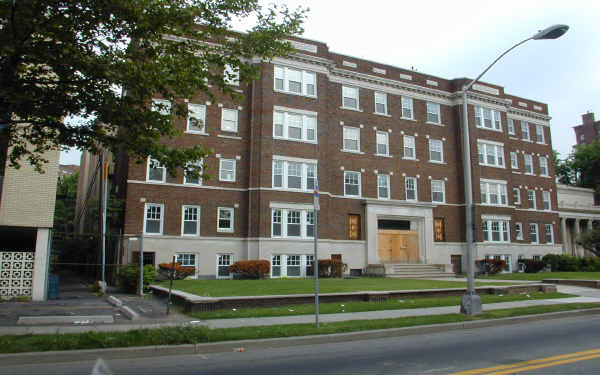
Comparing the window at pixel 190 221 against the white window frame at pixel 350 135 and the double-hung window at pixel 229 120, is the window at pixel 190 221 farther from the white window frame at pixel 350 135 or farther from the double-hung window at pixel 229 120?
the white window frame at pixel 350 135

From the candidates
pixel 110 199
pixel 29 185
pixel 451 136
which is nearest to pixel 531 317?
pixel 29 185

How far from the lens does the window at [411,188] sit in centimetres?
3466

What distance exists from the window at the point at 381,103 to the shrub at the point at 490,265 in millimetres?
13195

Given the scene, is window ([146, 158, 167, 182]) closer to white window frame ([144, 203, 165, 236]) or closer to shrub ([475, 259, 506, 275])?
white window frame ([144, 203, 165, 236])

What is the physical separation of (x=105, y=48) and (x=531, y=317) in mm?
13476

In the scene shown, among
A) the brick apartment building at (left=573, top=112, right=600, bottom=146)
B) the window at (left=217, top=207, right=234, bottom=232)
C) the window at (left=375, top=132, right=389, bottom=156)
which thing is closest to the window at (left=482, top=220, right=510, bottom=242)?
the window at (left=375, top=132, right=389, bottom=156)

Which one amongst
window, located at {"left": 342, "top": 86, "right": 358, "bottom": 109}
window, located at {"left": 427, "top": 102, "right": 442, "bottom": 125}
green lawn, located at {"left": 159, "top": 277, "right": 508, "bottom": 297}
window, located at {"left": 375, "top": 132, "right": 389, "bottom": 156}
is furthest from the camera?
window, located at {"left": 427, "top": 102, "right": 442, "bottom": 125}

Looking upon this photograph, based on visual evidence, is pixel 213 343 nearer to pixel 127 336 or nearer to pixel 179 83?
pixel 127 336

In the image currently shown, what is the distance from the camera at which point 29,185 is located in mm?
17812

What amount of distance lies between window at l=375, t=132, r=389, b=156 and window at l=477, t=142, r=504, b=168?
8618 millimetres

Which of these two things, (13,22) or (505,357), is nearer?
(505,357)

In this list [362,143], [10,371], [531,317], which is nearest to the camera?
[10,371]

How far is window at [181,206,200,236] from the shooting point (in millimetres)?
26984

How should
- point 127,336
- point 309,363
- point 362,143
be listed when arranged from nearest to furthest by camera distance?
point 309,363, point 127,336, point 362,143
